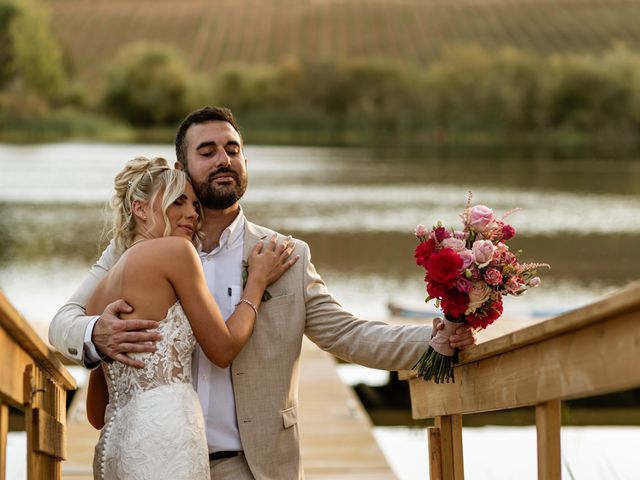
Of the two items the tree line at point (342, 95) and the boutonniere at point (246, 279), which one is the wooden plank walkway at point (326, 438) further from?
the tree line at point (342, 95)

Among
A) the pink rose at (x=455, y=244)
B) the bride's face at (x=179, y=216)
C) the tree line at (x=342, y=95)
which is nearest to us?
the pink rose at (x=455, y=244)

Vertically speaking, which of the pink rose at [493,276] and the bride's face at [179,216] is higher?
the bride's face at [179,216]

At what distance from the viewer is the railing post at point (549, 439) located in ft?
7.77

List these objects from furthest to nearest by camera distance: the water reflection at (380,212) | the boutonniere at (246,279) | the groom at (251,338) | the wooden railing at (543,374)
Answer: the water reflection at (380,212)
the boutonniere at (246,279)
the groom at (251,338)
the wooden railing at (543,374)

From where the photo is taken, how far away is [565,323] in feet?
6.89

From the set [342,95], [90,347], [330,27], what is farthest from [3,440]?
[330,27]

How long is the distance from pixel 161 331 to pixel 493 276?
922 millimetres

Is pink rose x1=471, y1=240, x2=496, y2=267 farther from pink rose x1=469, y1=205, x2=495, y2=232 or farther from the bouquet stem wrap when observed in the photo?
the bouquet stem wrap

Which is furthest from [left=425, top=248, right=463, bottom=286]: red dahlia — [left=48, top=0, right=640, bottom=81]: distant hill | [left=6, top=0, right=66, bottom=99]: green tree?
[left=48, top=0, right=640, bottom=81]: distant hill

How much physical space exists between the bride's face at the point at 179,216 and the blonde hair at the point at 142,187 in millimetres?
18

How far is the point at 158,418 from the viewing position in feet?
9.23

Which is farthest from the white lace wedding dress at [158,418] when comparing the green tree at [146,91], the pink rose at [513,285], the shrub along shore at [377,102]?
the green tree at [146,91]

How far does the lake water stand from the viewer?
16.3m

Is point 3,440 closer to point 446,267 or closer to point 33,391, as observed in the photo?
point 33,391
